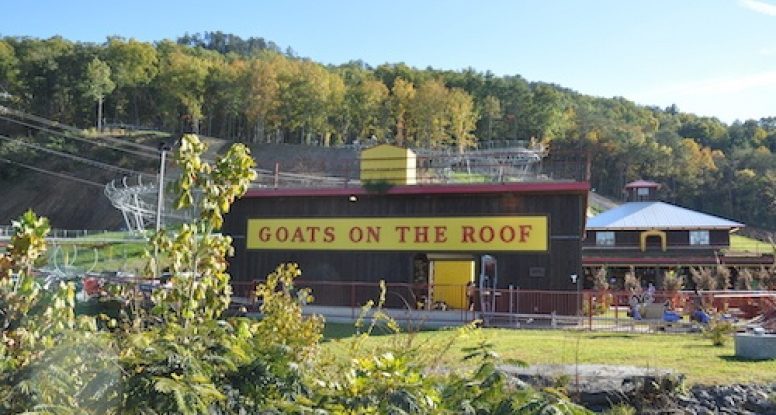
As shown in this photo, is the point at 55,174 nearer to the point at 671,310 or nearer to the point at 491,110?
the point at 491,110

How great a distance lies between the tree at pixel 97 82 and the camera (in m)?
88.2

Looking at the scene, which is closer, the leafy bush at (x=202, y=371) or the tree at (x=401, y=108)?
the leafy bush at (x=202, y=371)

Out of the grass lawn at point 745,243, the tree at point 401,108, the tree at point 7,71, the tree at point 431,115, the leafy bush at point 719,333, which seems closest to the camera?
the leafy bush at point 719,333

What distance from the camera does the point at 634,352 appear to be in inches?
490

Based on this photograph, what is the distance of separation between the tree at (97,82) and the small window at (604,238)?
213ft

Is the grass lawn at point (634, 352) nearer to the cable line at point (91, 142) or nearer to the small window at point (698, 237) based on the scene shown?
the small window at point (698, 237)

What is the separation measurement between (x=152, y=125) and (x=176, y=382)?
99.7 m

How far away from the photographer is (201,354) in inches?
148

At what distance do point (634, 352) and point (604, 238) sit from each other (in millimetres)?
38291

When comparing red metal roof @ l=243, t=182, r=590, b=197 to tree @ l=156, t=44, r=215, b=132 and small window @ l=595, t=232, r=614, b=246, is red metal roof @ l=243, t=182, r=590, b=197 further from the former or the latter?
tree @ l=156, t=44, r=215, b=132

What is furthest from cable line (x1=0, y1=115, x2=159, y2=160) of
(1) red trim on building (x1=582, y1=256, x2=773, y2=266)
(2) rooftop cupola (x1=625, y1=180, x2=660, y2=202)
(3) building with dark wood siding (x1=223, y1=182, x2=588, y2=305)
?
(3) building with dark wood siding (x1=223, y1=182, x2=588, y2=305)

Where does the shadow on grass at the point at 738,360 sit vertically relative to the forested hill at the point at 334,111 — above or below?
below

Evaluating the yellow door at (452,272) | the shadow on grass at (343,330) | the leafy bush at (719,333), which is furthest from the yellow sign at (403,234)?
the leafy bush at (719,333)

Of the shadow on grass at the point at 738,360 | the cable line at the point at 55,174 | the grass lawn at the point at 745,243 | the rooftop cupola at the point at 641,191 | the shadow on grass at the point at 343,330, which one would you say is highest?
the cable line at the point at 55,174
